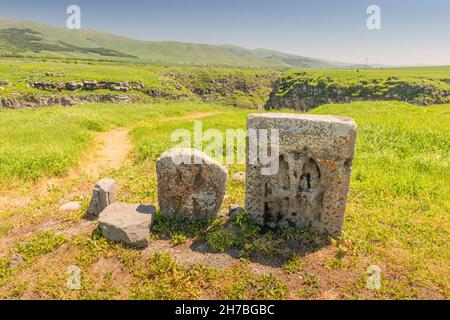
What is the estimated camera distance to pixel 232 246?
8539 millimetres

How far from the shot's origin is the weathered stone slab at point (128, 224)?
8438 millimetres

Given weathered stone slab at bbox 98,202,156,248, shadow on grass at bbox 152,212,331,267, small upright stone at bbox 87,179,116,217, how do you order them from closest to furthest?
1. shadow on grass at bbox 152,212,331,267
2. weathered stone slab at bbox 98,202,156,248
3. small upright stone at bbox 87,179,116,217

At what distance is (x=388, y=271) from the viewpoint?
7664mm

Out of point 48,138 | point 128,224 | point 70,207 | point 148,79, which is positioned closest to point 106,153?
point 48,138

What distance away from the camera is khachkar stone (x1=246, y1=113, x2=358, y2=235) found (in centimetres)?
803

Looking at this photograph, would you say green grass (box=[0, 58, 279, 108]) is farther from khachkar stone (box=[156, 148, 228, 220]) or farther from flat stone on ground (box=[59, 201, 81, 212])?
khachkar stone (box=[156, 148, 228, 220])

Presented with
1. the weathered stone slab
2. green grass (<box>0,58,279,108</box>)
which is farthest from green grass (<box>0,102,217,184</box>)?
green grass (<box>0,58,279,108</box>)

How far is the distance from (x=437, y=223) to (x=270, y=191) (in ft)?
17.4

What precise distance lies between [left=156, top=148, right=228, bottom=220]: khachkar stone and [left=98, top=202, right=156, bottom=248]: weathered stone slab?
77cm

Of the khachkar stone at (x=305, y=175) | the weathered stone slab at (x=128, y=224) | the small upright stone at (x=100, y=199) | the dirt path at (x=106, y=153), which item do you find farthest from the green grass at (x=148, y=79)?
the khachkar stone at (x=305, y=175)

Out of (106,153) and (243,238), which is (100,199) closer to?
(243,238)

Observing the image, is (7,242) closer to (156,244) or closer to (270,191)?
(156,244)
